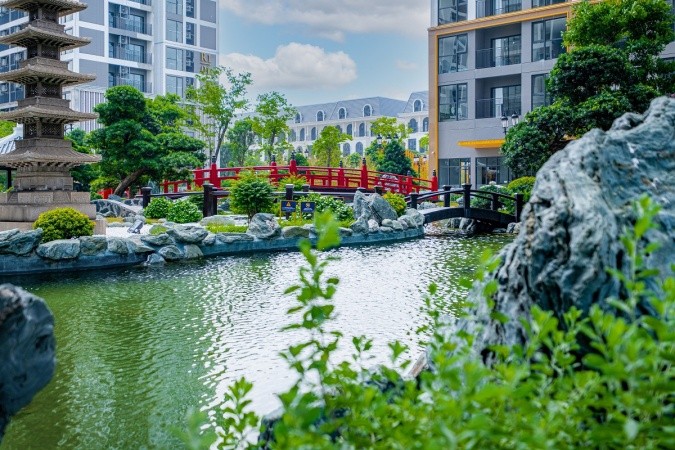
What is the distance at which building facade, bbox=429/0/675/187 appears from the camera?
28.7 meters

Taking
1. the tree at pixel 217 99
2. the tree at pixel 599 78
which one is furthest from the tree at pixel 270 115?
the tree at pixel 599 78

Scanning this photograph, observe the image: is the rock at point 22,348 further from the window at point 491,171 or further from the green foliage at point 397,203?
the window at point 491,171

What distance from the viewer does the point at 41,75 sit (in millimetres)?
16328

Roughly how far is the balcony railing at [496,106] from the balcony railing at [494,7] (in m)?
3.91

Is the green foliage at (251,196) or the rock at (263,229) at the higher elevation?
the green foliage at (251,196)

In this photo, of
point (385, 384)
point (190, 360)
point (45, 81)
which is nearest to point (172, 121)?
point (45, 81)

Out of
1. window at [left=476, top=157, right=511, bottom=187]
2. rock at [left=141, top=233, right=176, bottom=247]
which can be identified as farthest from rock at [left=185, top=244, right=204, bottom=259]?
window at [left=476, top=157, right=511, bottom=187]

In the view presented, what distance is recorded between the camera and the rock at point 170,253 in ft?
43.8

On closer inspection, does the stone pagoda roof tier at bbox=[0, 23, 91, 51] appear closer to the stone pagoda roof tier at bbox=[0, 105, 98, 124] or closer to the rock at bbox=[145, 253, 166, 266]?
the stone pagoda roof tier at bbox=[0, 105, 98, 124]

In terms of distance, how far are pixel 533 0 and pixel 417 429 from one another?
30.5 m

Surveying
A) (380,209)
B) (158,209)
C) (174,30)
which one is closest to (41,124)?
(158,209)

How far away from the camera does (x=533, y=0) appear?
29172mm

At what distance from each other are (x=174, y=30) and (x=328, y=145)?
1340 cm

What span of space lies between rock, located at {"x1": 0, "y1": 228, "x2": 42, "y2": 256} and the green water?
974mm
